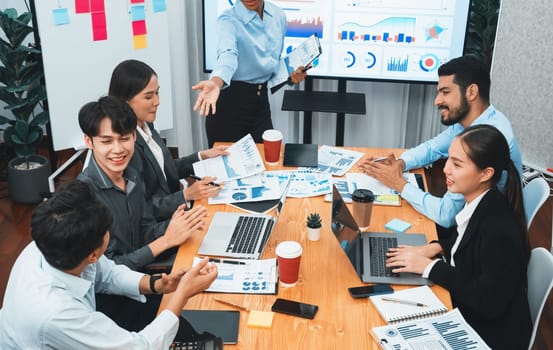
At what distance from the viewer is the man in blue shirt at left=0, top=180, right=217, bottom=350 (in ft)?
4.61

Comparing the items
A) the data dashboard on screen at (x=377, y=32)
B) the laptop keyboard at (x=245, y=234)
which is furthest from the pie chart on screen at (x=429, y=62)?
the laptop keyboard at (x=245, y=234)

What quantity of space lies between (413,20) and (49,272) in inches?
119

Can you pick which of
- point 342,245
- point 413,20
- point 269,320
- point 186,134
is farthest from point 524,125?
point 269,320

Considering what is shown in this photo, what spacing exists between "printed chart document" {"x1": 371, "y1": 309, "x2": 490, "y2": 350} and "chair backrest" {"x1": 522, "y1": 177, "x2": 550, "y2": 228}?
82cm

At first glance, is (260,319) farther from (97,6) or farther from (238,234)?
(97,6)

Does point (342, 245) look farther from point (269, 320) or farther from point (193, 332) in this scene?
point (193, 332)

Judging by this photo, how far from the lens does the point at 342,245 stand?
6.73 feet

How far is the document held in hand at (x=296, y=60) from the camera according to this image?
3.24 meters

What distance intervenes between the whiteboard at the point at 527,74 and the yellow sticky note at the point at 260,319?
303 centimetres

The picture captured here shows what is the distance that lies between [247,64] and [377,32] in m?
1.04

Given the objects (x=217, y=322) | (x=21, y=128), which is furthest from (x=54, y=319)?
(x=21, y=128)

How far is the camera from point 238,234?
2.11 meters

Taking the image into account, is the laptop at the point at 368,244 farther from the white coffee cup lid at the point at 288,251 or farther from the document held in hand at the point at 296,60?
the document held in hand at the point at 296,60

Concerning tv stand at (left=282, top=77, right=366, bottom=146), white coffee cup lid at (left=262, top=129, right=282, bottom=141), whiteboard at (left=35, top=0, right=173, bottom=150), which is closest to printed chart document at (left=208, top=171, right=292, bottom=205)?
white coffee cup lid at (left=262, top=129, right=282, bottom=141)
